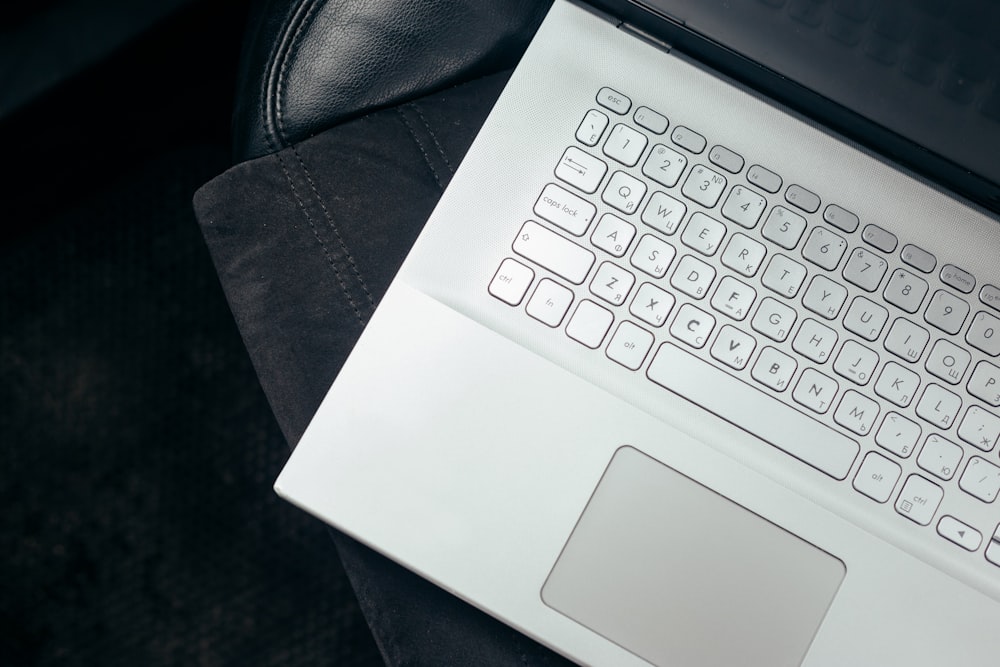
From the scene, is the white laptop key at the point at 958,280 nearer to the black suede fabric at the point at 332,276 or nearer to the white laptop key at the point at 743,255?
the white laptop key at the point at 743,255

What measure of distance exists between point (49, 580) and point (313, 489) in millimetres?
537

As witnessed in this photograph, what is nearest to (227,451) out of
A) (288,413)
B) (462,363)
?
(288,413)

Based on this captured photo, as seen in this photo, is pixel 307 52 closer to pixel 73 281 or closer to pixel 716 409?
pixel 716 409

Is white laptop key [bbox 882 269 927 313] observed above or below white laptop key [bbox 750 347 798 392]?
above

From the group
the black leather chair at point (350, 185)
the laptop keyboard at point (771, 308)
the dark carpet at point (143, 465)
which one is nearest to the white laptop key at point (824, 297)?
the laptop keyboard at point (771, 308)

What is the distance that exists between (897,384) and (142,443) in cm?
70

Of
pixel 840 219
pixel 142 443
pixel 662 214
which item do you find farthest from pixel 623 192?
pixel 142 443

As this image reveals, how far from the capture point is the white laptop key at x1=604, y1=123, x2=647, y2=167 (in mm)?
438

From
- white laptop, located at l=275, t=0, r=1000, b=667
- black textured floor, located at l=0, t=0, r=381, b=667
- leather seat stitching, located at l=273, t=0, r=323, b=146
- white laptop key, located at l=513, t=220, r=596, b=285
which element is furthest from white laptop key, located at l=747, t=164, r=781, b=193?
black textured floor, located at l=0, t=0, r=381, b=667

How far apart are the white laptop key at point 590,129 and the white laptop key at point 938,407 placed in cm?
23

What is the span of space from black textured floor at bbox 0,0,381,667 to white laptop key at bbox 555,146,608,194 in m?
0.46

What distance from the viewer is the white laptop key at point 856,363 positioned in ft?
1.41

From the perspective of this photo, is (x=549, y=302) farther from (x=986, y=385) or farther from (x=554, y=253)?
(x=986, y=385)

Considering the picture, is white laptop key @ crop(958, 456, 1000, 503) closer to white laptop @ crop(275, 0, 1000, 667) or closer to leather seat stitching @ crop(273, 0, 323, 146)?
white laptop @ crop(275, 0, 1000, 667)
